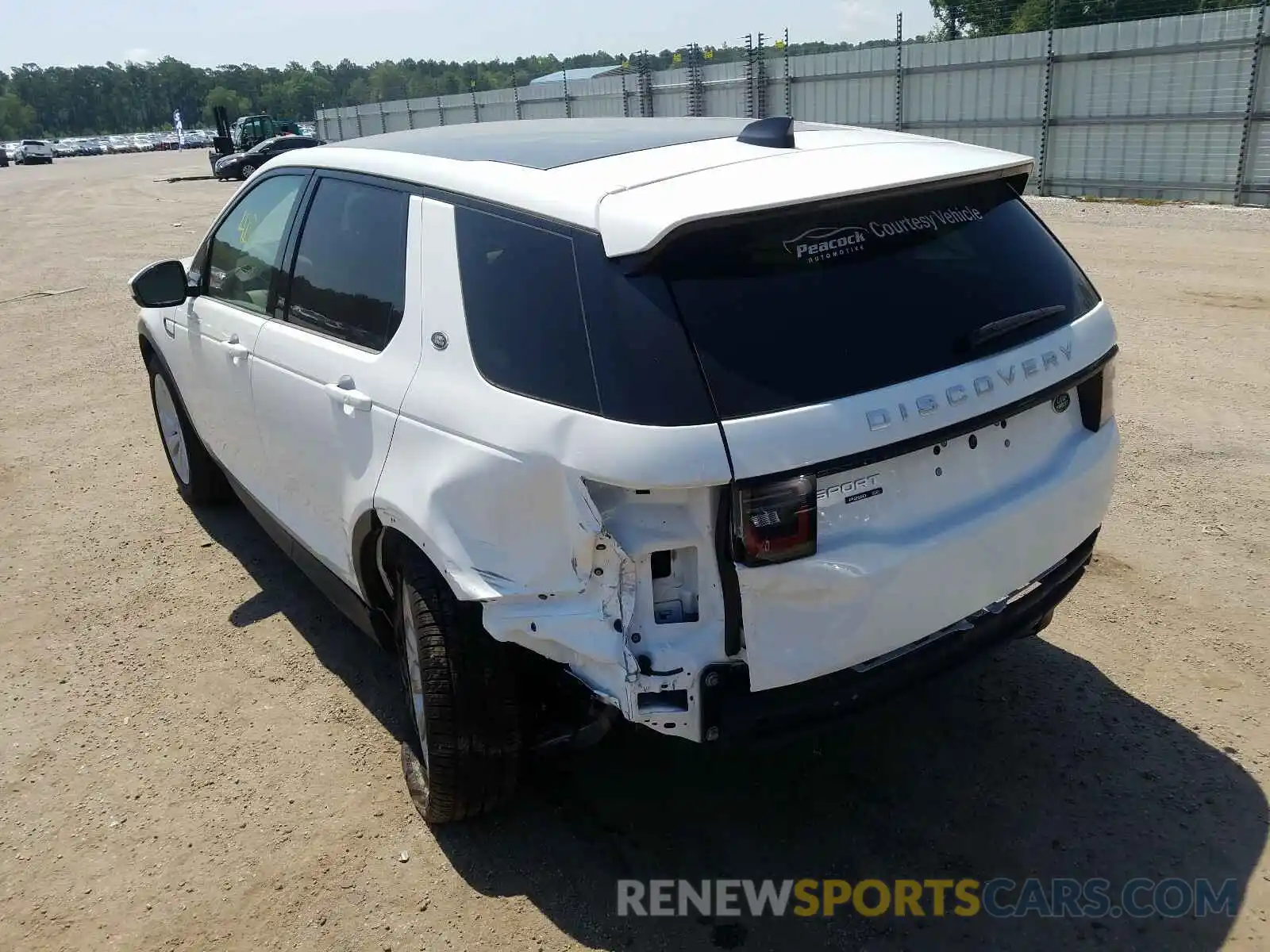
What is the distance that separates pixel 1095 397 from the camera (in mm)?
2990

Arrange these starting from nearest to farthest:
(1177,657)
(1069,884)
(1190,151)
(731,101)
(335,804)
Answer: (1069,884)
(335,804)
(1177,657)
(1190,151)
(731,101)

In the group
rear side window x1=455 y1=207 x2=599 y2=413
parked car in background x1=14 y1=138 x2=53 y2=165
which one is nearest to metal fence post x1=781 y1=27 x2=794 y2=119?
rear side window x1=455 y1=207 x2=599 y2=413

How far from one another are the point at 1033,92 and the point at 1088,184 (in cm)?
205

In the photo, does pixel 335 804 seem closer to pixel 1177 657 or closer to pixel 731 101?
pixel 1177 657

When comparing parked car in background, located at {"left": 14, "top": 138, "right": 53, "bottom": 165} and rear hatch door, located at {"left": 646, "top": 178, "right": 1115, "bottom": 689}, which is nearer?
rear hatch door, located at {"left": 646, "top": 178, "right": 1115, "bottom": 689}

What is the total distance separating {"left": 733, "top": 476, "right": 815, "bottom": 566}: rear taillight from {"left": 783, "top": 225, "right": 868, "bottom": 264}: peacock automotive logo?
583 mm

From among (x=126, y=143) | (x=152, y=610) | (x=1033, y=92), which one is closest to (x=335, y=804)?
(x=152, y=610)

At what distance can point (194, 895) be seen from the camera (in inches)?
114

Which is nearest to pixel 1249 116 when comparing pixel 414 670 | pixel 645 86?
pixel 645 86

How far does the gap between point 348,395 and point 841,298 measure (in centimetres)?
153

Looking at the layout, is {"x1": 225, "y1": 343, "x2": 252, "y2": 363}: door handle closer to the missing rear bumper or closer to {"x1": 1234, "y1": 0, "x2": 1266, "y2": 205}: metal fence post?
the missing rear bumper

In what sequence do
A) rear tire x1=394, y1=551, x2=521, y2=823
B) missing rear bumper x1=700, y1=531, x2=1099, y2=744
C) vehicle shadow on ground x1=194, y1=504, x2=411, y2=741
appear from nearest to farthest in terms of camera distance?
missing rear bumper x1=700, y1=531, x2=1099, y2=744
rear tire x1=394, y1=551, x2=521, y2=823
vehicle shadow on ground x1=194, y1=504, x2=411, y2=741

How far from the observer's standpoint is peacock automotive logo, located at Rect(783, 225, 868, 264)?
2.48 meters

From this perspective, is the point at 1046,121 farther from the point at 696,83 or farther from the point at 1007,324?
the point at 1007,324
